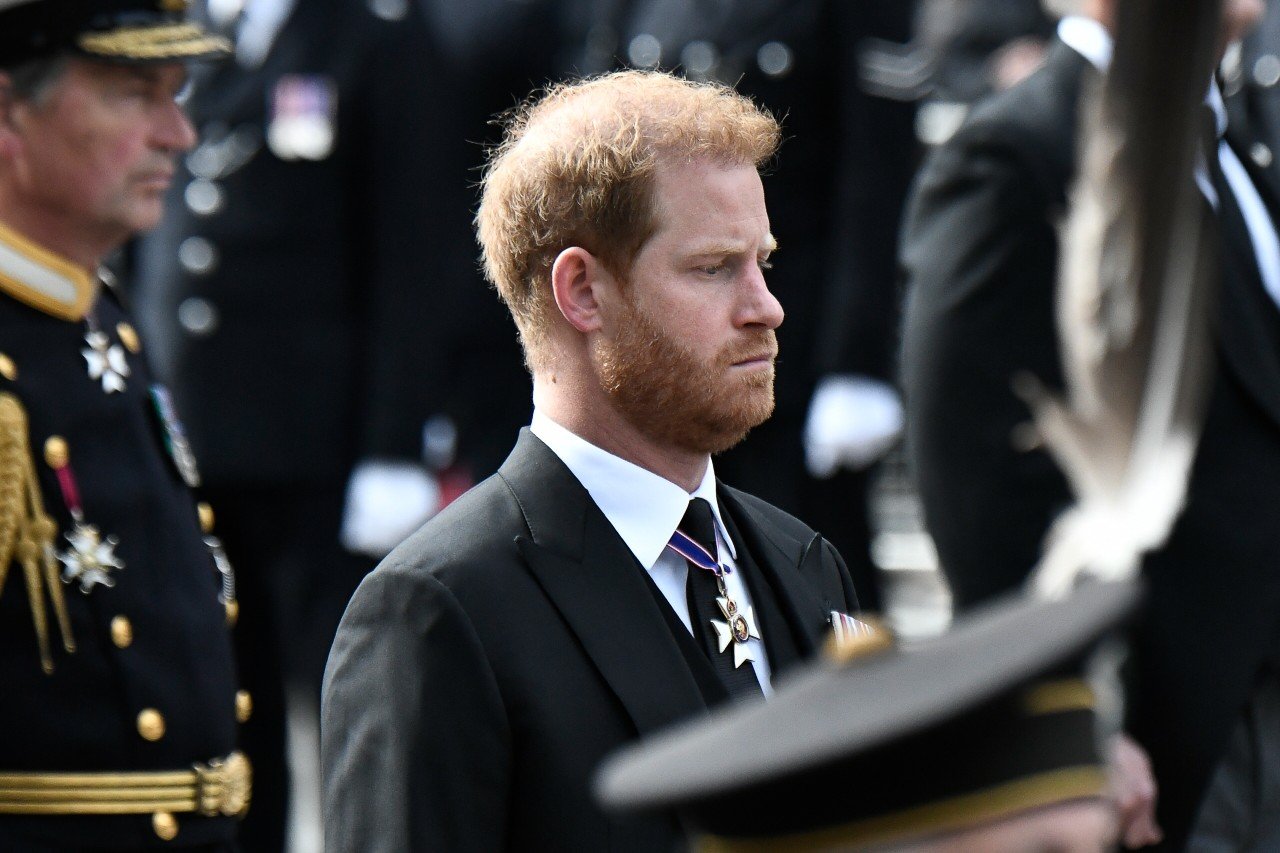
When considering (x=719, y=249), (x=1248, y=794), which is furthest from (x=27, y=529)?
(x=1248, y=794)

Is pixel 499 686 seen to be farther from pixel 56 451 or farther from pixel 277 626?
pixel 277 626

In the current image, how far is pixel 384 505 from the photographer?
6.04 metres

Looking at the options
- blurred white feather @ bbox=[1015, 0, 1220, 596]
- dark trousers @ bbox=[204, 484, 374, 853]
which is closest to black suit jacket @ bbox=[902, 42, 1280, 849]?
blurred white feather @ bbox=[1015, 0, 1220, 596]

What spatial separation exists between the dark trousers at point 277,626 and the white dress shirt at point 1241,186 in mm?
2641

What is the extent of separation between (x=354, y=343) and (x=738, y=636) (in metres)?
3.49

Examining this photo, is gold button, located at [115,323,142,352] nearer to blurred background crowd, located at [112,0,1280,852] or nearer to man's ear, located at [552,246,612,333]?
man's ear, located at [552,246,612,333]

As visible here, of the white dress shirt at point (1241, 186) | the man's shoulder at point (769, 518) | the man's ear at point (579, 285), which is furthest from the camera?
the white dress shirt at point (1241, 186)

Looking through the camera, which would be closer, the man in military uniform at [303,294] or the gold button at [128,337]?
the gold button at [128,337]

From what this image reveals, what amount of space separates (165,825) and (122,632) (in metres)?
0.31

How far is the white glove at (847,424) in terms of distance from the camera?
620 centimetres

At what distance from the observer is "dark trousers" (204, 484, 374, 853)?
599 cm

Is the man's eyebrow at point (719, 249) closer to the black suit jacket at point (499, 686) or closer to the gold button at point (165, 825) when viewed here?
the black suit jacket at point (499, 686)

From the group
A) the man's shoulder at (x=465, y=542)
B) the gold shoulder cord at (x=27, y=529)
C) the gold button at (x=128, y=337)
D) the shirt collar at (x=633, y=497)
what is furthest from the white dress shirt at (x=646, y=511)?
the gold button at (x=128, y=337)

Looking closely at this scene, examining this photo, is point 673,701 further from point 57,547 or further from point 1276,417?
point 1276,417
